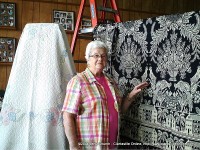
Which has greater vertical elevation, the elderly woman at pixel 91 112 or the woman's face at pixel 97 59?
the woman's face at pixel 97 59

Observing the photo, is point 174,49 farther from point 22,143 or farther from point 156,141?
point 22,143

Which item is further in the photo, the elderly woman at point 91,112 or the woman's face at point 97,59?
the woman's face at point 97,59

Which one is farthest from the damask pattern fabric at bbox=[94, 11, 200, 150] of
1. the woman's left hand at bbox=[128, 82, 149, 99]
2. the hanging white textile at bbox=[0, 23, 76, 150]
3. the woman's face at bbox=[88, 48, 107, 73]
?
the hanging white textile at bbox=[0, 23, 76, 150]

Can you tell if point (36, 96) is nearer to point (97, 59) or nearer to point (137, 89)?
point (97, 59)

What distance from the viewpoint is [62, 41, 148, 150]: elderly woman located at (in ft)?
4.55

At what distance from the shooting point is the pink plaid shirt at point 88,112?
4.58 ft

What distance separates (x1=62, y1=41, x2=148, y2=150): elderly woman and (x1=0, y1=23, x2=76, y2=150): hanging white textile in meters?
0.09

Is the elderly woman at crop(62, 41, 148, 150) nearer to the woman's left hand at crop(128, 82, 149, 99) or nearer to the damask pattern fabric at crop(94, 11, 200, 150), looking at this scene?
the woman's left hand at crop(128, 82, 149, 99)

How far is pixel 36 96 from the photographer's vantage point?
1439mm

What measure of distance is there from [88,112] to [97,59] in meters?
0.31

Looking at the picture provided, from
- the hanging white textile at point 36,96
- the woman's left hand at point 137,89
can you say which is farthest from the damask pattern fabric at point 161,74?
the hanging white textile at point 36,96

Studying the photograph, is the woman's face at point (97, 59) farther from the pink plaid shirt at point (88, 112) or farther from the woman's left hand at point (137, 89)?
the woman's left hand at point (137, 89)

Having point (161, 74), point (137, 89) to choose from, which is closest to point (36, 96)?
point (137, 89)

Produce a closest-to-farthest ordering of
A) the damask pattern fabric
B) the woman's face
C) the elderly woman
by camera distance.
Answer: the damask pattern fabric
the elderly woman
the woman's face
